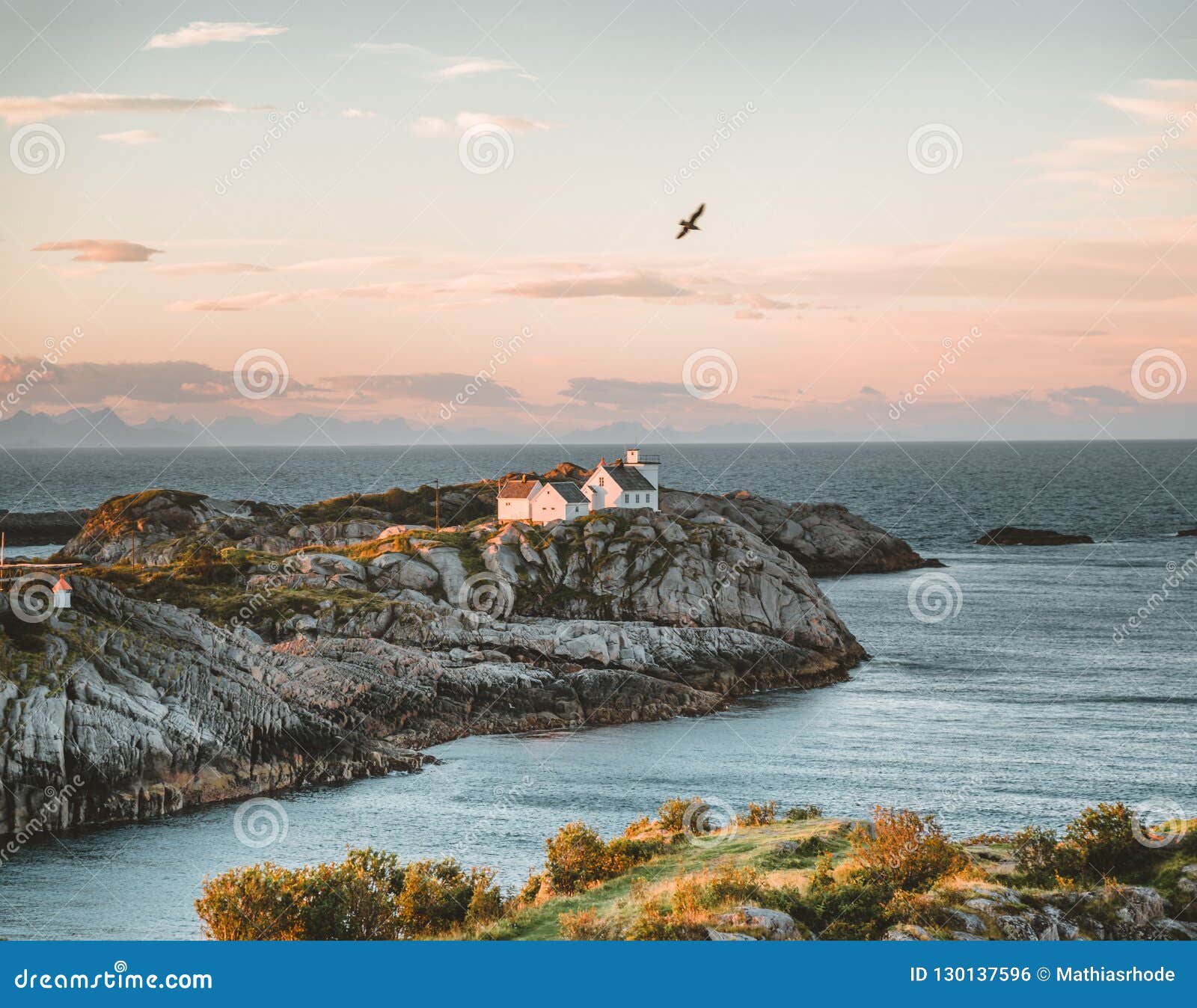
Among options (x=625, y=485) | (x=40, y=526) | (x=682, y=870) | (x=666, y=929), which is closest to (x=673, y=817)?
(x=682, y=870)

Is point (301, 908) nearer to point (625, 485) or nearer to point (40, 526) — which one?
point (625, 485)

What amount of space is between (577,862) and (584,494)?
72.5 meters

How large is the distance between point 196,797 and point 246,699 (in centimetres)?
650

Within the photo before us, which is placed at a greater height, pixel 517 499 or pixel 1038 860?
pixel 517 499

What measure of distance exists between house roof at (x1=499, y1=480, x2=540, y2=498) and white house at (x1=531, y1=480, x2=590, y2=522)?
42.6 inches

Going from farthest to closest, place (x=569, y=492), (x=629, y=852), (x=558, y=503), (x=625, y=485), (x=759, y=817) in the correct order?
(x=625, y=485) → (x=569, y=492) → (x=558, y=503) → (x=759, y=817) → (x=629, y=852)

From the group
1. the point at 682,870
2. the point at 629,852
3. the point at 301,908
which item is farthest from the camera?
the point at 629,852

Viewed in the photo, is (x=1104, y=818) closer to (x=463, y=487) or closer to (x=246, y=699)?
(x=246, y=699)

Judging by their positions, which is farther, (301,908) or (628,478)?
(628,478)

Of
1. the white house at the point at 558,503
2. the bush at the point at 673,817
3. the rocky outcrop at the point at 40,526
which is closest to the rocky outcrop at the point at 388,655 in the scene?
the white house at the point at 558,503

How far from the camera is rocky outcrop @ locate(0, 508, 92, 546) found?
156m

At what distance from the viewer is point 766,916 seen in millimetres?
26234

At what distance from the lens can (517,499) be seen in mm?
106938

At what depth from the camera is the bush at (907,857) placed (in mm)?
29484
